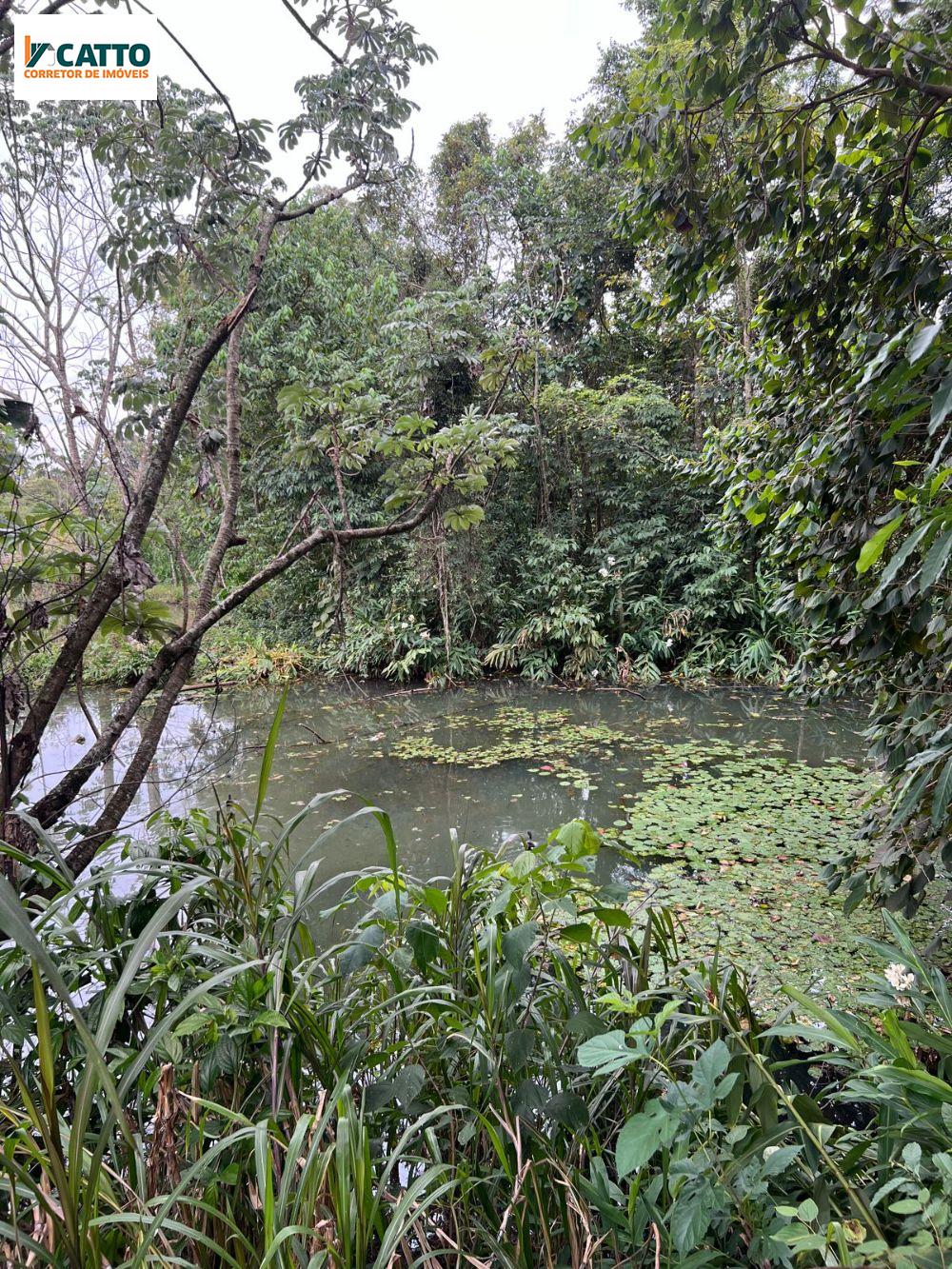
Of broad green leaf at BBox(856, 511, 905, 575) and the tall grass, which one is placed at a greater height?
broad green leaf at BBox(856, 511, 905, 575)

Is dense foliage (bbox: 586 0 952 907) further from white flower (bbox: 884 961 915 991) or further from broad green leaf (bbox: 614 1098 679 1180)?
broad green leaf (bbox: 614 1098 679 1180)

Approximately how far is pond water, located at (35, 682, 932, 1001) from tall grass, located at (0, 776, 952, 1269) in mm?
279

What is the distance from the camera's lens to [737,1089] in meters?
0.80

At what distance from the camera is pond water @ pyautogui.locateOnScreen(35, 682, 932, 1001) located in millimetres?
2234

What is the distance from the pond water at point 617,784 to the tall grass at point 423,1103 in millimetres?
279

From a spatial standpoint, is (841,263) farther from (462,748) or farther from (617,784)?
(462,748)

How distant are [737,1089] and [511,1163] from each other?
0.33 meters

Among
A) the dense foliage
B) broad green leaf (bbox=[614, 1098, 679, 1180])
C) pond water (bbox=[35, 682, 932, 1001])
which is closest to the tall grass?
broad green leaf (bbox=[614, 1098, 679, 1180])

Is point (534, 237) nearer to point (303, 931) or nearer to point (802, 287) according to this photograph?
point (802, 287)

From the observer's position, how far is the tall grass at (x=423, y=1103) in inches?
24.8

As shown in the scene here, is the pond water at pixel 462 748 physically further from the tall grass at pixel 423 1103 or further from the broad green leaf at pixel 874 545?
the broad green leaf at pixel 874 545

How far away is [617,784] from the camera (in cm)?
390

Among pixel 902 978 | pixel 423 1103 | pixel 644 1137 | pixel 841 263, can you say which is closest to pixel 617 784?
pixel 902 978

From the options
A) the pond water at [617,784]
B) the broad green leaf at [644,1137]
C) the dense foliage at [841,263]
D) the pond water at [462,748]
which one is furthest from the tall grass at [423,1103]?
the pond water at [462,748]
